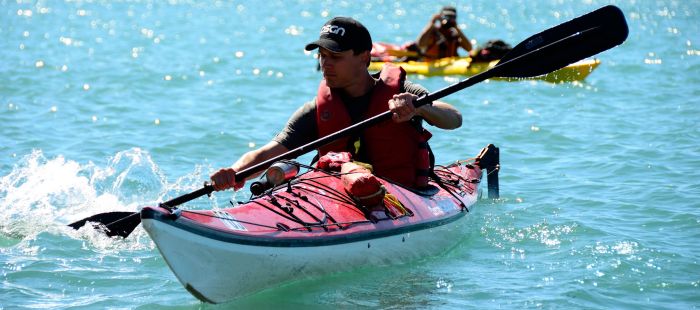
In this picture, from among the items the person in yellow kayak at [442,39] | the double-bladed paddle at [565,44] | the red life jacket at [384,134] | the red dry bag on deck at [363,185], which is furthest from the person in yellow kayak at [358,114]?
the person in yellow kayak at [442,39]

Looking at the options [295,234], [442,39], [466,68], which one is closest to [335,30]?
[295,234]

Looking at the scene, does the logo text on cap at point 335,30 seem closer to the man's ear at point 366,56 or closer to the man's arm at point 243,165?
the man's ear at point 366,56

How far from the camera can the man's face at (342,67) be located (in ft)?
18.5

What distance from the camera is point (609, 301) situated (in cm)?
536

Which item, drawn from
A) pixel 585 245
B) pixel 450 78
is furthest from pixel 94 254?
pixel 450 78

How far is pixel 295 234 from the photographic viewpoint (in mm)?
4961

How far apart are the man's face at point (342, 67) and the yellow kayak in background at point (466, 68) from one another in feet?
24.4

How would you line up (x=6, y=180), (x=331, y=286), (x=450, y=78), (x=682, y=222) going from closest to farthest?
(x=331, y=286), (x=682, y=222), (x=6, y=180), (x=450, y=78)

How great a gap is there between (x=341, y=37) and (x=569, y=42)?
1.32m

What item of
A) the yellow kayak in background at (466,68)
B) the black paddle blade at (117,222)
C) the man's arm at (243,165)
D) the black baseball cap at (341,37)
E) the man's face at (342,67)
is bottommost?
the black paddle blade at (117,222)

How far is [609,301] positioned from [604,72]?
10.3 meters

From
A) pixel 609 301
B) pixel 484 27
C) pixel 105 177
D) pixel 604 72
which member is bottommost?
pixel 609 301

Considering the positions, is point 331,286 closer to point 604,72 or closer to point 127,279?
point 127,279

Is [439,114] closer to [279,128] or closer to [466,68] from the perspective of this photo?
[279,128]
